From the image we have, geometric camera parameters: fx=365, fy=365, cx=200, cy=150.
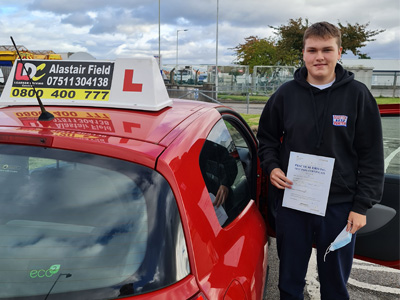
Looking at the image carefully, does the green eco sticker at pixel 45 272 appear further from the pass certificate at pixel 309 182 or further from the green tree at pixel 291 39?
the green tree at pixel 291 39

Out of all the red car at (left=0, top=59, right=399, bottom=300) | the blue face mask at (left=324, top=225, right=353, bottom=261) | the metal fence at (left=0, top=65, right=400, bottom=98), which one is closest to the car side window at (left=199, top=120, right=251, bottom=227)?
the red car at (left=0, top=59, right=399, bottom=300)

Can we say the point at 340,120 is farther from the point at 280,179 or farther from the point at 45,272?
the point at 45,272

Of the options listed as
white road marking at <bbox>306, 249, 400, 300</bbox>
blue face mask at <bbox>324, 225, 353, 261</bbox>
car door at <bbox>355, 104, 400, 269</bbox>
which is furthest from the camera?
white road marking at <bbox>306, 249, 400, 300</bbox>

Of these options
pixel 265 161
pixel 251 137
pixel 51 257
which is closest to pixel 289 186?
pixel 265 161

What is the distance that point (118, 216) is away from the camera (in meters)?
1.19

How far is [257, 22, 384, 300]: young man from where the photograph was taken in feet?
6.55

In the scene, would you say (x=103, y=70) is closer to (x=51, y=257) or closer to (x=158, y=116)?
(x=158, y=116)

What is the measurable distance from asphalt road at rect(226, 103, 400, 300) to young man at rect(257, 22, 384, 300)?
819 millimetres

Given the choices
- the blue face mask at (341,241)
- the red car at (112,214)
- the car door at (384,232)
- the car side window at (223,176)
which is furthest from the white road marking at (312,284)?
the red car at (112,214)

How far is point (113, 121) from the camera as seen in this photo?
1574mm

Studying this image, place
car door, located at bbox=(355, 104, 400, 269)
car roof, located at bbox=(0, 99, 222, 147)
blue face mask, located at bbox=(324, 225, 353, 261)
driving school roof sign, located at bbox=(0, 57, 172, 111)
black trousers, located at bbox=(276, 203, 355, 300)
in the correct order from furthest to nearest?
car door, located at bbox=(355, 104, 400, 269) → black trousers, located at bbox=(276, 203, 355, 300) → blue face mask, located at bbox=(324, 225, 353, 261) → driving school roof sign, located at bbox=(0, 57, 172, 111) → car roof, located at bbox=(0, 99, 222, 147)

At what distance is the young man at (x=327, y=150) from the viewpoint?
1996 millimetres

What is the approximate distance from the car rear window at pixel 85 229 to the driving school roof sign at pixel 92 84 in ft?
2.00

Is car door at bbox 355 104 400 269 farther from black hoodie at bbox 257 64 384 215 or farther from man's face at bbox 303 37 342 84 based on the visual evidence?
man's face at bbox 303 37 342 84
